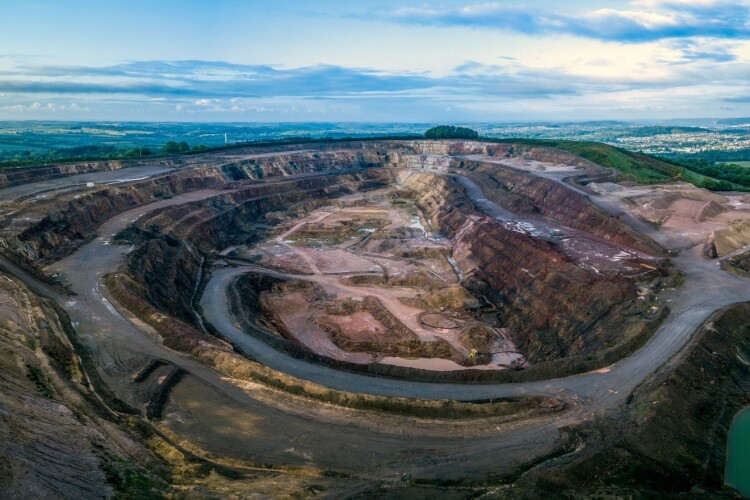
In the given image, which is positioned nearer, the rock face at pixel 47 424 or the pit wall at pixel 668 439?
the rock face at pixel 47 424

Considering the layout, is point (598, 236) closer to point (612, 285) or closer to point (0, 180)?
point (612, 285)

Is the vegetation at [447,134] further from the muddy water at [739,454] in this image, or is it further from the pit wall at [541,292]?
the muddy water at [739,454]

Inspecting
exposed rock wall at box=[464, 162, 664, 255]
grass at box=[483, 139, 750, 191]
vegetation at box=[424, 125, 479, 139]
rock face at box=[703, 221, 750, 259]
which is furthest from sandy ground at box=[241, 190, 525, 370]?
vegetation at box=[424, 125, 479, 139]

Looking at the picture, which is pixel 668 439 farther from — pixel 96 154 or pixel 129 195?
pixel 96 154

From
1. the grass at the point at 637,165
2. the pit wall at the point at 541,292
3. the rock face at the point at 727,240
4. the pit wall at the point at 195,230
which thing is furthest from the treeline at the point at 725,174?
the pit wall at the point at 195,230

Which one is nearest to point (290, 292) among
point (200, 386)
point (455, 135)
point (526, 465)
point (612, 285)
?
point (200, 386)

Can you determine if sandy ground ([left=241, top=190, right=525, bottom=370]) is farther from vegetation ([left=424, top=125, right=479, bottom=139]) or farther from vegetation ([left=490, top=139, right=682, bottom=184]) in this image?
vegetation ([left=424, top=125, right=479, bottom=139])
